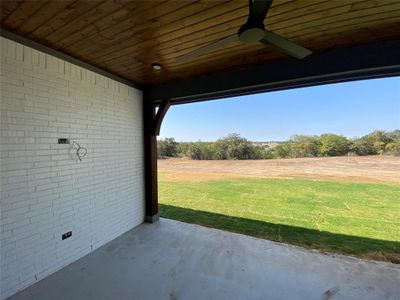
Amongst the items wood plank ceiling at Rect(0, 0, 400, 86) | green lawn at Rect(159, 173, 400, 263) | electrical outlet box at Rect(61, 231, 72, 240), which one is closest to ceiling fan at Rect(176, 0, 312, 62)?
wood plank ceiling at Rect(0, 0, 400, 86)

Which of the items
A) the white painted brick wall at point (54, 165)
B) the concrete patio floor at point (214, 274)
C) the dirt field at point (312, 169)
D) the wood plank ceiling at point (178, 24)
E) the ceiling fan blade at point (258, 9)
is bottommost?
the concrete patio floor at point (214, 274)

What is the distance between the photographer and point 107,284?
2.04 metres

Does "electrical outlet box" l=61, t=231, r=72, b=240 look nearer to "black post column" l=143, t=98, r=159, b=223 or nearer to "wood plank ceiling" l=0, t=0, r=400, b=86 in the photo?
"black post column" l=143, t=98, r=159, b=223

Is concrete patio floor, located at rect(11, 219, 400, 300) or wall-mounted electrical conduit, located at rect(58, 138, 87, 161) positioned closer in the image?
concrete patio floor, located at rect(11, 219, 400, 300)

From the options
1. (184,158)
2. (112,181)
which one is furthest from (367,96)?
(112,181)

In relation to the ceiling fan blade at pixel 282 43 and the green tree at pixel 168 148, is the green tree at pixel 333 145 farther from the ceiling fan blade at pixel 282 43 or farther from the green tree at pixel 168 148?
the ceiling fan blade at pixel 282 43

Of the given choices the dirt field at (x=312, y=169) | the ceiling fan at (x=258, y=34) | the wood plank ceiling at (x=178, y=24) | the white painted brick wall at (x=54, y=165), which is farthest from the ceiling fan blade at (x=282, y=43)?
the dirt field at (x=312, y=169)

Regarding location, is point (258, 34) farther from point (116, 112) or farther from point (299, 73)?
point (116, 112)

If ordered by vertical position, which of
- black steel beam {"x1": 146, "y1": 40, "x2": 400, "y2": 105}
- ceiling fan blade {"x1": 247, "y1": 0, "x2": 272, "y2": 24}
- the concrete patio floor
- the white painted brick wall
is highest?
black steel beam {"x1": 146, "y1": 40, "x2": 400, "y2": 105}

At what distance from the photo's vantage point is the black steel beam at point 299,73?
206 cm

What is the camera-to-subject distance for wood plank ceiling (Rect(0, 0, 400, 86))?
1.53 meters

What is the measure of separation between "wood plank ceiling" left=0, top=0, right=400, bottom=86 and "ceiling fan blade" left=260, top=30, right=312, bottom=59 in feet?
1.21

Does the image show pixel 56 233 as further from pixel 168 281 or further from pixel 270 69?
pixel 270 69

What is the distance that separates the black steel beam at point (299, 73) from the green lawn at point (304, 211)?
2244mm
